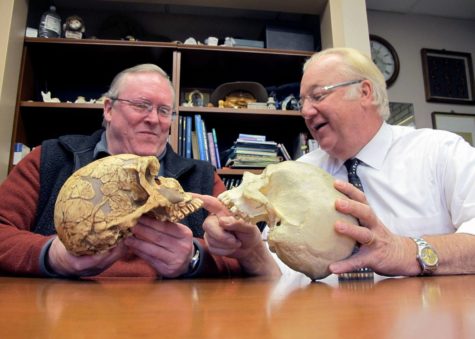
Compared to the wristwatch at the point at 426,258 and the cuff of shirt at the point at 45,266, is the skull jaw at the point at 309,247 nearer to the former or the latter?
the wristwatch at the point at 426,258

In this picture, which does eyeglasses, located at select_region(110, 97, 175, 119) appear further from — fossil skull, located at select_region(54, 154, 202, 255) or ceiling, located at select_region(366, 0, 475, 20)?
ceiling, located at select_region(366, 0, 475, 20)

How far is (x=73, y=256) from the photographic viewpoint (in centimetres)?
70

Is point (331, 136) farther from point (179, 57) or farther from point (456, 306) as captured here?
point (179, 57)

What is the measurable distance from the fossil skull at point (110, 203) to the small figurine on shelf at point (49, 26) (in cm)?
183

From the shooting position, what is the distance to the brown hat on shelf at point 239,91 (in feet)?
7.53

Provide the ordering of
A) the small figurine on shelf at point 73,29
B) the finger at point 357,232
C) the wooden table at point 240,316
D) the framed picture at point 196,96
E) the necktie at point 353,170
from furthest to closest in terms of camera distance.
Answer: the framed picture at point 196,96 < the small figurine on shelf at point 73,29 < the necktie at point 353,170 < the finger at point 357,232 < the wooden table at point 240,316

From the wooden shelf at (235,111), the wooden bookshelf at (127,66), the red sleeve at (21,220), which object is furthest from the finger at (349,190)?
the wooden shelf at (235,111)

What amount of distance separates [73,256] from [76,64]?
1944mm

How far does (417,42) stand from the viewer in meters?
3.07

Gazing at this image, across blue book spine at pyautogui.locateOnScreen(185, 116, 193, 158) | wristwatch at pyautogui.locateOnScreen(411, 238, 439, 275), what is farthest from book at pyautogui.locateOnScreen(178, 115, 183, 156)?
wristwatch at pyautogui.locateOnScreen(411, 238, 439, 275)

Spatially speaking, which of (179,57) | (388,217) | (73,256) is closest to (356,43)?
(179,57)

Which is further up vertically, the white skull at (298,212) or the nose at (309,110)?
the nose at (309,110)

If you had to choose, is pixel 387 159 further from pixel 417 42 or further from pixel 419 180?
pixel 417 42

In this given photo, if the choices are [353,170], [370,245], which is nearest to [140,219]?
[370,245]
